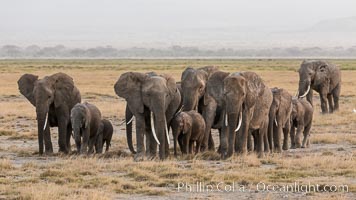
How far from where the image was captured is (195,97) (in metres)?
21.2

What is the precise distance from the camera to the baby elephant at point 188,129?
64.7 feet

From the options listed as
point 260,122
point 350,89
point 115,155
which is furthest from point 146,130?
point 350,89

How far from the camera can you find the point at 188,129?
19.9 m

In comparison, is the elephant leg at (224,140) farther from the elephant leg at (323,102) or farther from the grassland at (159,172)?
the elephant leg at (323,102)

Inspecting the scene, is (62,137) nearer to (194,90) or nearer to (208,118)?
(194,90)

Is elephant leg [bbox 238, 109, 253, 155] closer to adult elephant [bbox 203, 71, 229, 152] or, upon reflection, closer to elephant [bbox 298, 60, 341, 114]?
adult elephant [bbox 203, 71, 229, 152]

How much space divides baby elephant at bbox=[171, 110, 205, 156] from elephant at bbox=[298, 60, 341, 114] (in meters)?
12.7

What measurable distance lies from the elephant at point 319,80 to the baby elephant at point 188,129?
41.6 ft

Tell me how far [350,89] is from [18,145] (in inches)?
1296

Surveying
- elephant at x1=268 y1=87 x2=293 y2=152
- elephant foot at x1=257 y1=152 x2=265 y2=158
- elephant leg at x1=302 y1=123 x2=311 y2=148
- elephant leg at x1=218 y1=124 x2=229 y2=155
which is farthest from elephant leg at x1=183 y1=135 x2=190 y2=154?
elephant leg at x1=302 y1=123 x2=311 y2=148

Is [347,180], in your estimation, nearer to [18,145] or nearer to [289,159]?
[289,159]

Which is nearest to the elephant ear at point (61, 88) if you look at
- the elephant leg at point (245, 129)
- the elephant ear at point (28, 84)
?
the elephant ear at point (28, 84)

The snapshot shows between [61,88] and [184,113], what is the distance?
381 centimetres

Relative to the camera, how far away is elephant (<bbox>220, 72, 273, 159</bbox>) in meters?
18.4
